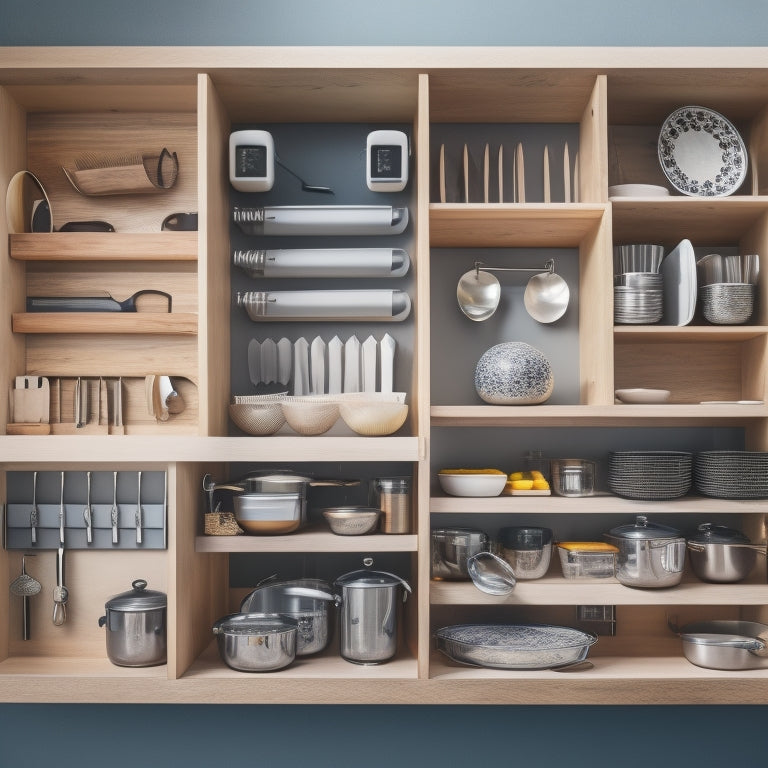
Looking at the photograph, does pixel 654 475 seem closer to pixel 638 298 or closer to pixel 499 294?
pixel 638 298

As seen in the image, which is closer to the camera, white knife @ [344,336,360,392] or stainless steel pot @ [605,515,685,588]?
stainless steel pot @ [605,515,685,588]

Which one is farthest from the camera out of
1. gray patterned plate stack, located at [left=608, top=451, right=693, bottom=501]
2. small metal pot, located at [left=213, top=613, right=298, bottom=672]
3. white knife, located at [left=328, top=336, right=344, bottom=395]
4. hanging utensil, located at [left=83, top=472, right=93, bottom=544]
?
white knife, located at [left=328, top=336, right=344, bottom=395]

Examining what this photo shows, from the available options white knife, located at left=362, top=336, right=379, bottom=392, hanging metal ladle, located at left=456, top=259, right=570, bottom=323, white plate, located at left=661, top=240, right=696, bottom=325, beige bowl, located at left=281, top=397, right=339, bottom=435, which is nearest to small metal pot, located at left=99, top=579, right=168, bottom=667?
beige bowl, located at left=281, top=397, right=339, bottom=435

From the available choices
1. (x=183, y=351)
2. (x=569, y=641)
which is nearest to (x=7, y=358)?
(x=183, y=351)

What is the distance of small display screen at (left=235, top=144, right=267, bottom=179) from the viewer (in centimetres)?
222

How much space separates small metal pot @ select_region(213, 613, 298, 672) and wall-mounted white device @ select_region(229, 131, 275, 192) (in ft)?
4.03

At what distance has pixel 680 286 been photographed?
218 cm

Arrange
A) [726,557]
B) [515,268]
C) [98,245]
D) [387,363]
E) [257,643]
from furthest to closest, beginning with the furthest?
1. [515,268]
2. [387,363]
3. [98,245]
4. [726,557]
5. [257,643]

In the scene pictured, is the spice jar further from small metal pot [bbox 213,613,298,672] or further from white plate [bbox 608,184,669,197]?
white plate [bbox 608,184,669,197]

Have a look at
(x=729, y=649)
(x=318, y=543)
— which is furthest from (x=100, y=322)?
(x=729, y=649)

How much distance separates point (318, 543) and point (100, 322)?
2.96 ft

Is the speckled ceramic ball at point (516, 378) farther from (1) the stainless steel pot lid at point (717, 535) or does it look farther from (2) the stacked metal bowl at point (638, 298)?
(1) the stainless steel pot lid at point (717, 535)

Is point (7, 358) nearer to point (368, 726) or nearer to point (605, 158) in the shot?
point (368, 726)

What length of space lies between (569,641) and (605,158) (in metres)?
1.33
